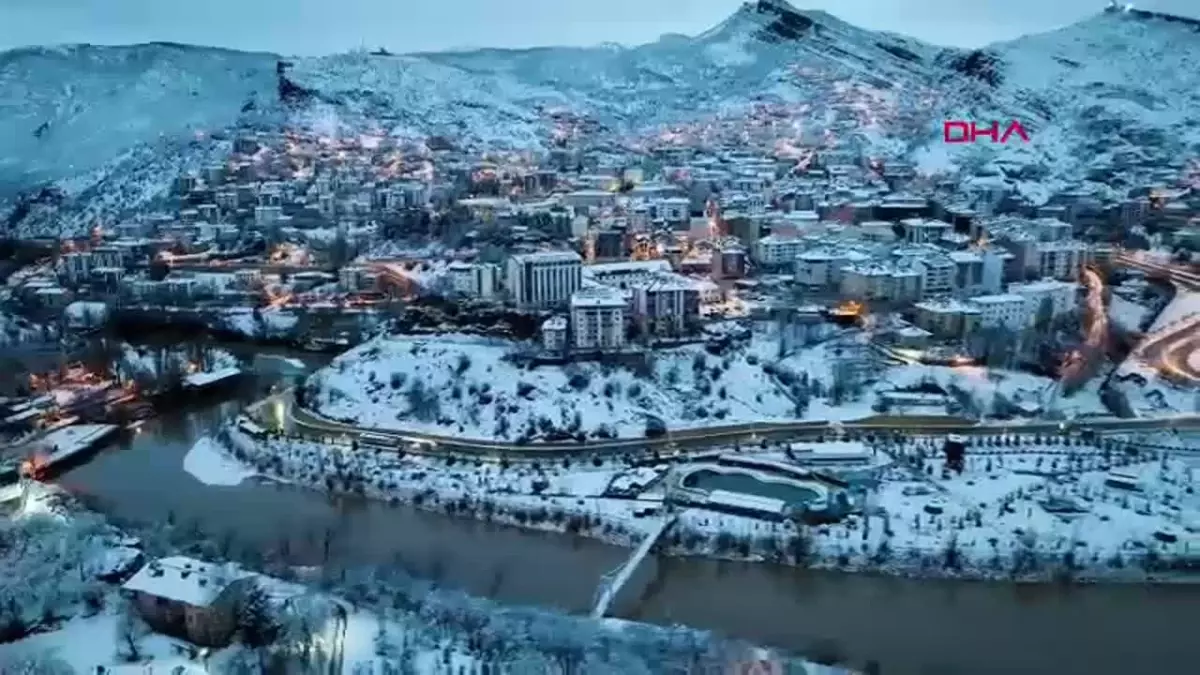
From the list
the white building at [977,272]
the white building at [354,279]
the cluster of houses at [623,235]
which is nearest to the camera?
the cluster of houses at [623,235]

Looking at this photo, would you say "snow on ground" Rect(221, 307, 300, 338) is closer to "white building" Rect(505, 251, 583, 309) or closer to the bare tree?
"white building" Rect(505, 251, 583, 309)

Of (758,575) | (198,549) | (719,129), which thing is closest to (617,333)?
(758,575)

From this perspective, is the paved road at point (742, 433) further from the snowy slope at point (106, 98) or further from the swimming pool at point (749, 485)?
the snowy slope at point (106, 98)

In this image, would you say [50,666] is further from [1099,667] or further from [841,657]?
[1099,667]

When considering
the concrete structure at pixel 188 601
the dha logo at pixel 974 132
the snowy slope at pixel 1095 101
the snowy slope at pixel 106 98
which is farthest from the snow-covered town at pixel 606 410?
the snowy slope at pixel 106 98

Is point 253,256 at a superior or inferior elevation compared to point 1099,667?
superior

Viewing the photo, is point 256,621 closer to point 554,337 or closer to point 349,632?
point 349,632

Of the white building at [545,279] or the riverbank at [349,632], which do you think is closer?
the riverbank at [349,632]
